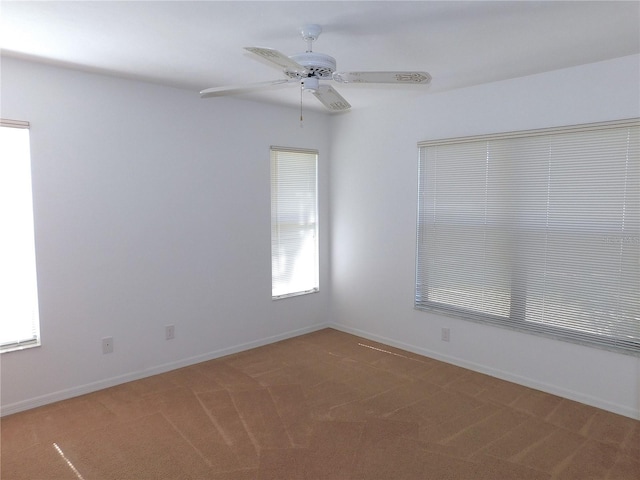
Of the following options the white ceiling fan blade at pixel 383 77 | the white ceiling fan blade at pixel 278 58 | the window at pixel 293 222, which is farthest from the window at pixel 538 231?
the white ceiling fan blade at pixel 278 58

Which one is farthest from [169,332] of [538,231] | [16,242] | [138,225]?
[538,231]

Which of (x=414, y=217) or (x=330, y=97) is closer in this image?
(x=330, y=97)

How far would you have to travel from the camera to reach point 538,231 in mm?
3486

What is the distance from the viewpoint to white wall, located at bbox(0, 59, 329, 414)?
3217mm

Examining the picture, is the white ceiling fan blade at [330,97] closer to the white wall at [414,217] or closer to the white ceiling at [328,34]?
the white ceiling at [328,34]

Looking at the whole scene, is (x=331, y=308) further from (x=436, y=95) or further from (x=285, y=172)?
(x=436, y=95)

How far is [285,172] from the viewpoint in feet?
15.4

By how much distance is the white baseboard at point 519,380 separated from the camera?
3.15m

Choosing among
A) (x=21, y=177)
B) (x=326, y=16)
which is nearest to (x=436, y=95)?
(x=326, y=16)

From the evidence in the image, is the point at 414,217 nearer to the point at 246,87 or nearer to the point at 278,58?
the point at 246,87

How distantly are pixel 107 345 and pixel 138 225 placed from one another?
1.00m

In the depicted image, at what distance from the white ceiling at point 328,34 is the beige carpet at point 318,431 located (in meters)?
2.48

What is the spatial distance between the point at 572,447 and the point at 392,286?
85.5 inches

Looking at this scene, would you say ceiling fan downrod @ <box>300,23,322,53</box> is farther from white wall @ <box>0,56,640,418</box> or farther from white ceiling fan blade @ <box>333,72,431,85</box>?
white wall @ <box>0,56,640,418</box>
